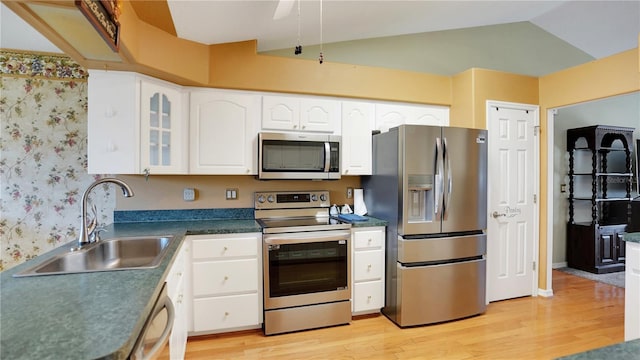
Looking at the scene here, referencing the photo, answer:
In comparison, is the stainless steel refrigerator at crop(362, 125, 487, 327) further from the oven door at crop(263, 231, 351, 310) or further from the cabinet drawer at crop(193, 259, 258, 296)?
the cabinet drawer at crop(193, 259, 258, 296)

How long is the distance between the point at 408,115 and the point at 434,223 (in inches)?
47.0

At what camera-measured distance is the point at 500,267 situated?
3.10 metres

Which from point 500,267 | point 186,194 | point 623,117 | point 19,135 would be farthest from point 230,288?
point 623,117

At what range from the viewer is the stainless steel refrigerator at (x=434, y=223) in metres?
2.58

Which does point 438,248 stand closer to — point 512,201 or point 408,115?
point 512,201

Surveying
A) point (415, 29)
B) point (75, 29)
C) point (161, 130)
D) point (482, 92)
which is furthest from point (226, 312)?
point (415, 29)

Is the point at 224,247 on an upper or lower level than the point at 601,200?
lower

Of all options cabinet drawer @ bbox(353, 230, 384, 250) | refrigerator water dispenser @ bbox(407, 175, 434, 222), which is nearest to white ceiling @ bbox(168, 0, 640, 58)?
refrigerator water dispenser @ bbox(407, 175, 434, 222)

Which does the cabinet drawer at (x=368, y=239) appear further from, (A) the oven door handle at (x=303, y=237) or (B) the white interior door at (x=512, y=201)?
(B) the white interior door at (x=512, y=201)

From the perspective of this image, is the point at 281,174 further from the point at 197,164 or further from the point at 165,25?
the point at 165,25

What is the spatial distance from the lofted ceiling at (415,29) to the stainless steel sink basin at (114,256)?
1565 millimetres

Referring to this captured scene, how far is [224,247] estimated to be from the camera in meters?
2.38

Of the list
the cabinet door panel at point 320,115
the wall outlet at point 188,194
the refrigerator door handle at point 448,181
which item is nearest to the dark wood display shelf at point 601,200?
the refrigerator door handle at point 448,181

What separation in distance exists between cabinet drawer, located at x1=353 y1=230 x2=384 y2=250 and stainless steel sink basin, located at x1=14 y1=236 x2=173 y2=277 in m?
1.51
